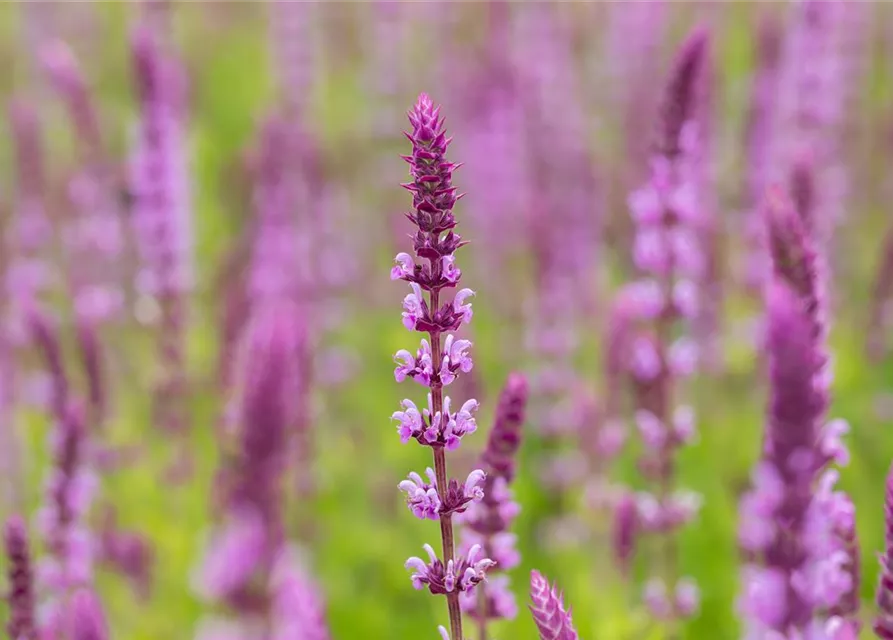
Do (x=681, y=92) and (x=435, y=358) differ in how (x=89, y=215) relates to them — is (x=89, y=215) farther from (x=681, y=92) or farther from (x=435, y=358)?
(x=435, y=358)

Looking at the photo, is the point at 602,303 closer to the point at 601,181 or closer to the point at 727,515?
the point at 601,181

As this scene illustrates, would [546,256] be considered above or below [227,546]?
above

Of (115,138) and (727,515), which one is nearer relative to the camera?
(727,515)

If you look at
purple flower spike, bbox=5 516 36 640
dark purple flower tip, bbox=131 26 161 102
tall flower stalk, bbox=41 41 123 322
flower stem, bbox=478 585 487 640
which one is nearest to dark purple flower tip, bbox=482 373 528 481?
flower stem, bbox=478 585 487 640

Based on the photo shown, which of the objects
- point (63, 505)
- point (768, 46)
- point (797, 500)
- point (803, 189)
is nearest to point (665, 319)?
point (803, 189)

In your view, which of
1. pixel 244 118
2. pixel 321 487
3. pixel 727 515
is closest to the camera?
pixel 727 515

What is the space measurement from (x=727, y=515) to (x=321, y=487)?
267 cm

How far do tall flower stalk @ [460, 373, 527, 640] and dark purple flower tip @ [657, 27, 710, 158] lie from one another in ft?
5.73

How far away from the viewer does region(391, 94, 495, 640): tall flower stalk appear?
2.23 metres

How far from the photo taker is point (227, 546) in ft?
10.1

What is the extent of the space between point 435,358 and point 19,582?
134 centimetres

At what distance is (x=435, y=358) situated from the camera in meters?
2.33

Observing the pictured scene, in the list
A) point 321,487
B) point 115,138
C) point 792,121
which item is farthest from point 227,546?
point 115,138

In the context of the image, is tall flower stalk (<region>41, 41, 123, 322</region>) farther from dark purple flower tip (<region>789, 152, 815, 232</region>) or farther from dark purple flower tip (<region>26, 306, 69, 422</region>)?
dark purple flower tip (<region>789, 152, 815, 232</region>)
